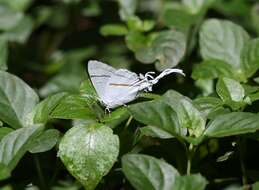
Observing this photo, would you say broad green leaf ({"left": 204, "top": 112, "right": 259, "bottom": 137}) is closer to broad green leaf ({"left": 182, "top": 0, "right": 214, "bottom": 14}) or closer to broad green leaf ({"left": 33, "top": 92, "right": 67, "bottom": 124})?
broad green leaf ({"left": 33, "top": 92, "right": 67, "bottom": 124})

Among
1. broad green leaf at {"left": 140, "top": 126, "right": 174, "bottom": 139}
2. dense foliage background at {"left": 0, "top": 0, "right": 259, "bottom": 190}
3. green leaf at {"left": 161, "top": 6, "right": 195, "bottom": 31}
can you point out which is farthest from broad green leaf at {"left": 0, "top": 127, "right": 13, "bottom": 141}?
green leaf at {"left": 161, "top": 6, "right": 195, "bottom": 31}

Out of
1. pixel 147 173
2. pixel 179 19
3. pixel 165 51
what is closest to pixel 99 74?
pixel 147 173

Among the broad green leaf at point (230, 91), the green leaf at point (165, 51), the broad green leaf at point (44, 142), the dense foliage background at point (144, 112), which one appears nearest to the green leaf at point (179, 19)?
the dense foliage background at point (144, 112)

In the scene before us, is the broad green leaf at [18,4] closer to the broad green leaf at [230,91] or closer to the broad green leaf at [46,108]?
the broad green leaf at [46,108]

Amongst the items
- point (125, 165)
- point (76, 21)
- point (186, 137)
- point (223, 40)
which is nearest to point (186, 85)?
point (223, 40)

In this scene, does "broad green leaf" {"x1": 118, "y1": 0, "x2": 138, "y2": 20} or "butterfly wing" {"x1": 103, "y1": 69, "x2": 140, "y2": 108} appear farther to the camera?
"broad green leaf" {"x1": 118, "y1": 0, "x2": 138, "y2": 20}

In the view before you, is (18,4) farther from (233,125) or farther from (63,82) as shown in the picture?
(233,125)

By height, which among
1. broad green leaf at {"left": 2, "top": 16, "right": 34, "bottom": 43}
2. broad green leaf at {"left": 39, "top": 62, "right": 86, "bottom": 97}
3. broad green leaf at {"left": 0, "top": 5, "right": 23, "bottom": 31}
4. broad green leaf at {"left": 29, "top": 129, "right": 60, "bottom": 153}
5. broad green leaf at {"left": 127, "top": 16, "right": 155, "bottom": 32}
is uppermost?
broad green leaf at {"left": 127, "top": 16, "right": 155, "bottom": 32}
